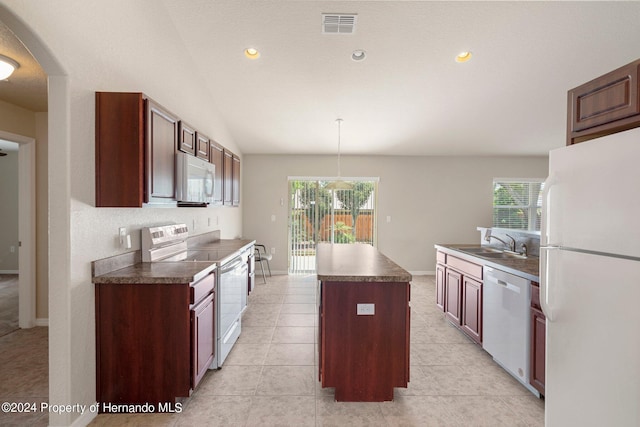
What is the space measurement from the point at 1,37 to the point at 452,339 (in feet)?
14.8

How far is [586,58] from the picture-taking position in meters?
3.12

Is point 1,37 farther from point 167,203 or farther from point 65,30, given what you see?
point 167,203

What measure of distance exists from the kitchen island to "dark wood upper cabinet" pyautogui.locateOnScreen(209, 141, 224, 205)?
194 centimetres

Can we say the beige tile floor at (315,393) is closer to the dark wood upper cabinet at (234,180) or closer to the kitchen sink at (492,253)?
the kitchen sink at (492,253)

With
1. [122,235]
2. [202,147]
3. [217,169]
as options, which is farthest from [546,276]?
[217,169]

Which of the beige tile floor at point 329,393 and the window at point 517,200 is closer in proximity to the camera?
the beige tile floor at point 329,393

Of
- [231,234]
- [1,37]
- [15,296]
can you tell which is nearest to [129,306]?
[1,37]

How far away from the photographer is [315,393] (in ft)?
7.09

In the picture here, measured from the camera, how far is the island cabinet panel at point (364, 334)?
2035mm

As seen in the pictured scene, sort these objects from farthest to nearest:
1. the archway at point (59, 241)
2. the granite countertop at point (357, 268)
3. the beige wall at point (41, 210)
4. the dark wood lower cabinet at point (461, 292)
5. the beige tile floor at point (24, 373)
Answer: the beige wall at point (41, 210), the dark wood lower cabinet at point (461, 292), the granite countertop at point (357, 268), the beige tile floor at point (24, 373), the archway at point (59, 241)

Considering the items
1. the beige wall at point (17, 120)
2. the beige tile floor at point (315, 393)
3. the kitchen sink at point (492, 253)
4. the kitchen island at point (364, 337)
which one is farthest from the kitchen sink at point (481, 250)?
the beige wall at point (17, 120)

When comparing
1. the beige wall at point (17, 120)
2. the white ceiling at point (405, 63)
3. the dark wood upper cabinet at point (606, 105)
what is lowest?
the dark wood upper cabinet at point (606, 105)

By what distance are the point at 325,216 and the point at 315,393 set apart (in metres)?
4.08

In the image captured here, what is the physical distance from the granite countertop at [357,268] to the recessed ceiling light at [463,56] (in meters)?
2.29
